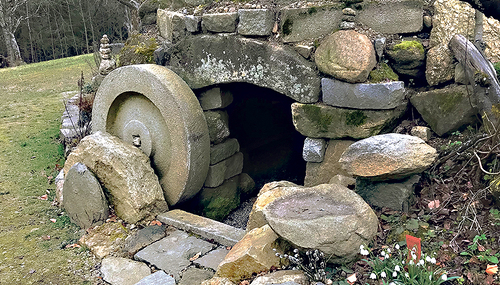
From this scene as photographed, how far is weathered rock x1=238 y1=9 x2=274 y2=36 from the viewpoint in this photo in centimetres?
337

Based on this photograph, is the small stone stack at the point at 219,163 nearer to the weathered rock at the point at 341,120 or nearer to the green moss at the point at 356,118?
the weathered rock at the point at 341,120

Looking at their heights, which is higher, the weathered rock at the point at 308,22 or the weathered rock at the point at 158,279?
the weathered rock at the point at 308,22

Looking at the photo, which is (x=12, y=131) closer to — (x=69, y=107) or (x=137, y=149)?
(x=69, y=107)

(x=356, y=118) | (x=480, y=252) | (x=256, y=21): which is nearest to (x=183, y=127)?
(x=256, y=21)

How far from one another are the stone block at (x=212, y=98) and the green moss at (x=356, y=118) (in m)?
1.45

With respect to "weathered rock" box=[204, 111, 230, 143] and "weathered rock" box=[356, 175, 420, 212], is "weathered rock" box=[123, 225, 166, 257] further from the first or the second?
"weathered rock" box=[356, 175, 420, 212]

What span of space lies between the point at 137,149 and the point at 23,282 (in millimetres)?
1482

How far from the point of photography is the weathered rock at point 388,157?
2.44m

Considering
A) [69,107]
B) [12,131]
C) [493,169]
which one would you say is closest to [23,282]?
[493,169]

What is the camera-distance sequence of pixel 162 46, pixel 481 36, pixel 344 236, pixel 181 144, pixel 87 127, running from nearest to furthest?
pixel 344 236
pixel 481 36
pixel 181 144
pixel 162 46
pixel 87 127

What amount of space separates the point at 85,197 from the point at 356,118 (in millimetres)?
2562

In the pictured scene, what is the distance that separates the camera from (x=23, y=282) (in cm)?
299

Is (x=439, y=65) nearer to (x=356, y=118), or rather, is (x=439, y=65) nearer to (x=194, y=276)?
(x=356, y=118)

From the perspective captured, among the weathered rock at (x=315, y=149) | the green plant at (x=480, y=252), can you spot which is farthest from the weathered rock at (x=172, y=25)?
the green plant at (x=480, y=252)
